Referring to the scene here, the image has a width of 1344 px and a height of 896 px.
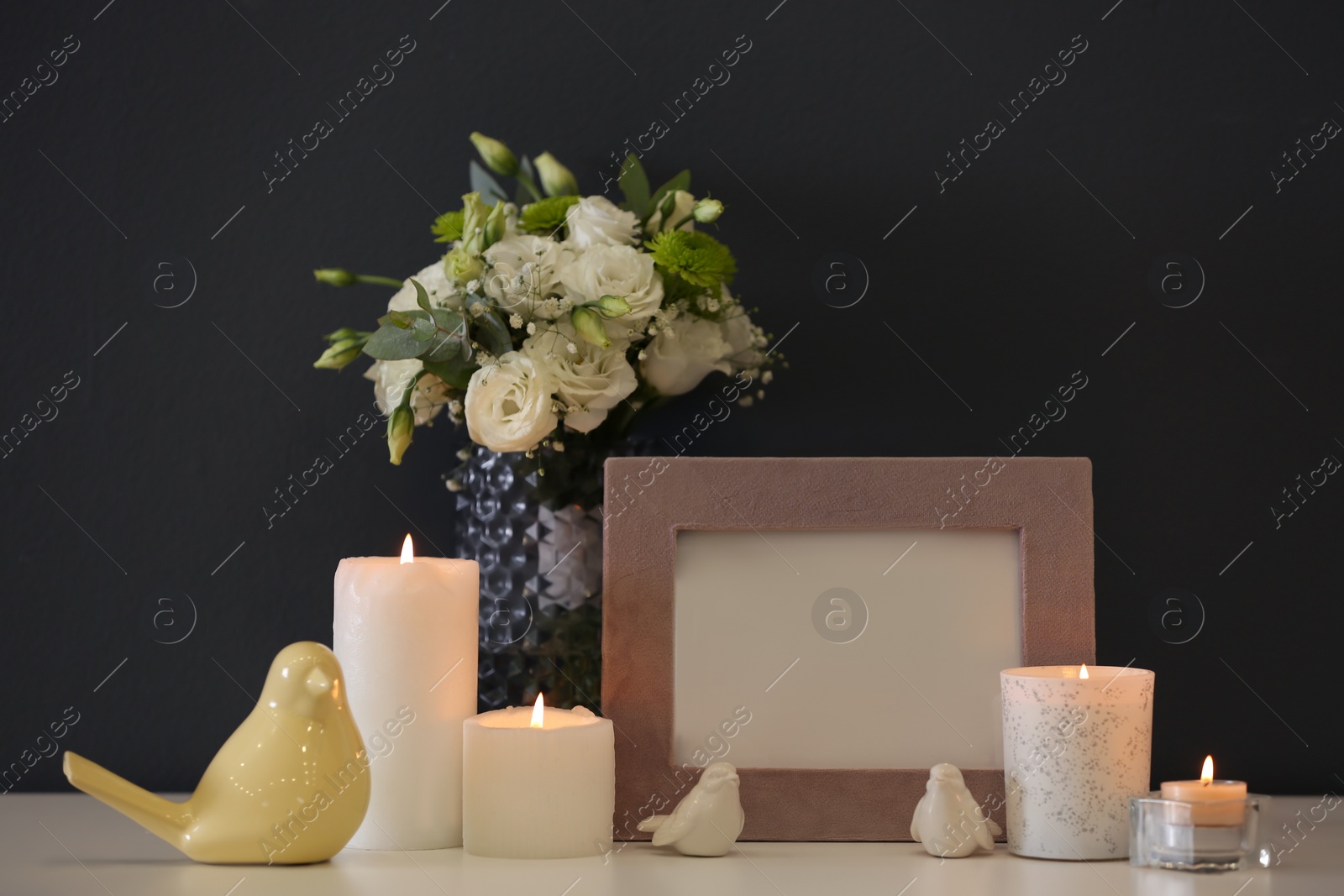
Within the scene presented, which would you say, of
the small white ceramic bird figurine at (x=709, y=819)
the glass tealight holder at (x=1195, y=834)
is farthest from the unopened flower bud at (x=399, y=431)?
the glass tealight holder at (x=1195, y=834)

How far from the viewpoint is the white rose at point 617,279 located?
2.81 feet

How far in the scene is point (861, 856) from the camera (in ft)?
2.45

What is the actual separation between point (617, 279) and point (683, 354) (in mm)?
83

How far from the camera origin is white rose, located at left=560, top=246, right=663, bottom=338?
86 cm

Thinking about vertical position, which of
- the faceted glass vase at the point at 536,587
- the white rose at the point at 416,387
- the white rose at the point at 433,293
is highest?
the white rose at the point at 433,293

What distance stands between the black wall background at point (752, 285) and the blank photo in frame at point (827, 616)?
197mm

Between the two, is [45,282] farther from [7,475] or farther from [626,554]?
[626,554]

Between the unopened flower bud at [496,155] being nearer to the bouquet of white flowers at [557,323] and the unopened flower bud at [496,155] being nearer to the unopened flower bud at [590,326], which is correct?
the bouquet of white flowers at [557,323]

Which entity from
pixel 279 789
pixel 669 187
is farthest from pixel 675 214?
pixel 279 789

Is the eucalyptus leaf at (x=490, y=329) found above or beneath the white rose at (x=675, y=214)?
beneath

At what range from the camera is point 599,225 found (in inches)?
35.2

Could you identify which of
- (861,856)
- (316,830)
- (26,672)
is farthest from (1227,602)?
(26,672)

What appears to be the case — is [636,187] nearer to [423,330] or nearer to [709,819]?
[423,330]

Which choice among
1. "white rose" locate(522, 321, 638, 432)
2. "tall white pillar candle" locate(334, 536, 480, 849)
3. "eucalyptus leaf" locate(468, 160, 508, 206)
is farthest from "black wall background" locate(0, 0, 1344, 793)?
"tall white pillar candle" locate(334, 536, 480, 849)
